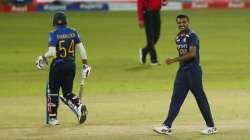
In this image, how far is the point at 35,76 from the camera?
2002 cm

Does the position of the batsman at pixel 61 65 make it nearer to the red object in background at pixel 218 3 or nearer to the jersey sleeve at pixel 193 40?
the jersey sleeve at pixel 193 40

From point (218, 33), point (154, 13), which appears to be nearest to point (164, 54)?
point (154, 13)

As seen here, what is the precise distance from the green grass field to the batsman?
1.01 feet

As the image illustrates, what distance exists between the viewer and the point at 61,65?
42.9 feet

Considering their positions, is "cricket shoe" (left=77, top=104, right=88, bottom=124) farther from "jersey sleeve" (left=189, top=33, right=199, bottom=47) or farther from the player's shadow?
the player's shadow

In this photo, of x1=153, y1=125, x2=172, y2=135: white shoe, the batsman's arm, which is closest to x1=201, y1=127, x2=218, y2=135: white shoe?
x1=153, y1=125, x2=172, y2=135: white shoe

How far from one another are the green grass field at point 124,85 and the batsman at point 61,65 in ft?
1.01

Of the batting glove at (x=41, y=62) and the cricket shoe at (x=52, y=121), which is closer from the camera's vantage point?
the batting glove at (x=41, y=62)

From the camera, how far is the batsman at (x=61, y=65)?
1292 centimetres

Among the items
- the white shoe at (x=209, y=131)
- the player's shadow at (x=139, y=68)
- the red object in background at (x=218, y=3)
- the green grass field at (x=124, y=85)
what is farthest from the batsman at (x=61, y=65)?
the red object in background at (x=218, y=3)

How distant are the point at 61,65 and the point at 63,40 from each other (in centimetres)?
47

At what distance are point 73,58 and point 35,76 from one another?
700cm

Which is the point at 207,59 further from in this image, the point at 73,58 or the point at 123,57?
the point at 73,58

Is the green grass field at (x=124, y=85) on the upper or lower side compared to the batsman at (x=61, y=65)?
lower
